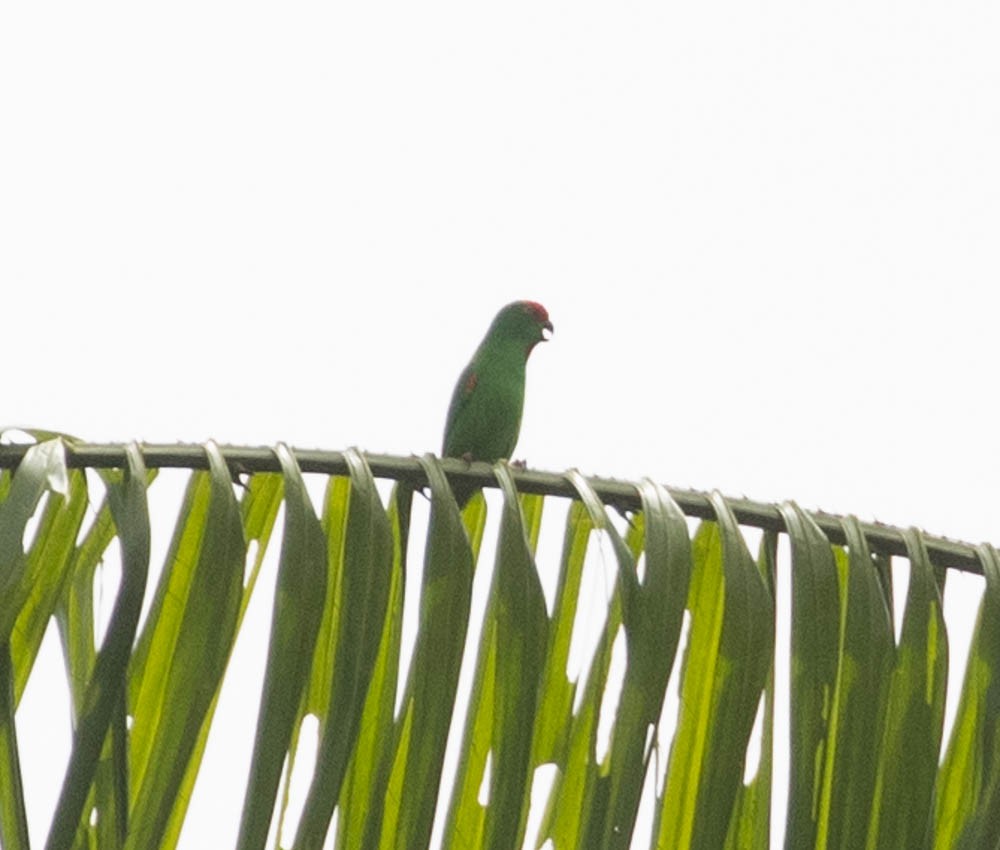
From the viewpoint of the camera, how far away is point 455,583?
2.75 meters

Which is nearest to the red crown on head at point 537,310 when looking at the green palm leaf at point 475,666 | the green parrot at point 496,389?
the green parrot at point 496,389

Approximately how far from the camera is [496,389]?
5.70 metres

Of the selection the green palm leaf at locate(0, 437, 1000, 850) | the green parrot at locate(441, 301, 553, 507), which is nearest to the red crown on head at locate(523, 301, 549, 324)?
the green parrot at locate(441, 301, 553, 507)

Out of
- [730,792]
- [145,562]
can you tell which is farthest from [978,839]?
[145,562]

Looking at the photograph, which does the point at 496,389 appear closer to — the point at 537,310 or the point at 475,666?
the point at 537,310

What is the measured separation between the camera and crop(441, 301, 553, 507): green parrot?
5625mm

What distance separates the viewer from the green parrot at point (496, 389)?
562cm

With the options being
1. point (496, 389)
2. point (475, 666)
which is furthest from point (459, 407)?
point (475, 666)

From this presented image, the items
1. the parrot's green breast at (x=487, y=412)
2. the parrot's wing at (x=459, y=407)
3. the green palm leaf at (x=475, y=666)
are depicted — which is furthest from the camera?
the parrot's wing at (x=459, y=407)

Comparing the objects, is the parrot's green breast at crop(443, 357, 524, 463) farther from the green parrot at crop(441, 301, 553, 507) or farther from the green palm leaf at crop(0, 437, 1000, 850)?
the green palm leaf at crop(0, 437, 1000, 850)

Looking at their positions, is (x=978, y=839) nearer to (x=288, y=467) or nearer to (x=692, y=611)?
(x=692, y=611)

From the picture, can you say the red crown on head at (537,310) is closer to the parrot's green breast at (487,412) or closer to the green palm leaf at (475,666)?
the parrot's green breast at (487,412)

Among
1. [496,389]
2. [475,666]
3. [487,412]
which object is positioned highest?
[496,389]

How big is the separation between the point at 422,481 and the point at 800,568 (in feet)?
2.11
